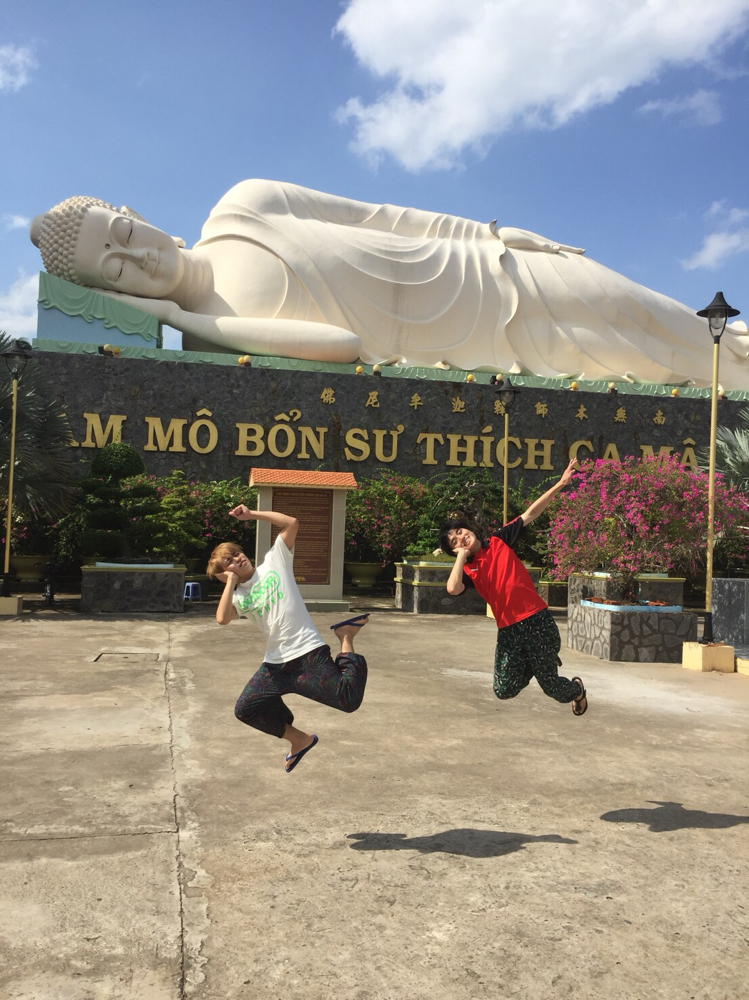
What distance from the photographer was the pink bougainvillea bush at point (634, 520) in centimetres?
848

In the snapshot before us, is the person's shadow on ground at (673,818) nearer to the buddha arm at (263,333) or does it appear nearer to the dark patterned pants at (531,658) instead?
the dark patterned pants at (531,658)

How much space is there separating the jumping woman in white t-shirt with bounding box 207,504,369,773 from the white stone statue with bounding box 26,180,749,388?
11399 millimetres

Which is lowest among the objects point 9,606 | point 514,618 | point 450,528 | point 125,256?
point 9,606

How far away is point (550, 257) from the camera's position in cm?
1684

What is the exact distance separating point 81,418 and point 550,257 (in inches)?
357

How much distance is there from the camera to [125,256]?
48.1 ft

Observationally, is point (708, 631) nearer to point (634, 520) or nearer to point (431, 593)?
point (634, 520)

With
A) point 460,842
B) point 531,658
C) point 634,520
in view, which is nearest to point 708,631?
point 634,520

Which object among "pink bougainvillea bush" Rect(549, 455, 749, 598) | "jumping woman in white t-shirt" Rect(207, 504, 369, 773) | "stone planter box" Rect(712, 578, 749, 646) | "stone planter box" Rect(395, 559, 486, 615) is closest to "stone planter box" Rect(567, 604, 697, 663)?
"pink bougainvillea bush" Rect(549, 455, 749, 598)

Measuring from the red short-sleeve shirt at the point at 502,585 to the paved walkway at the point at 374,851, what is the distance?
2.55 feet

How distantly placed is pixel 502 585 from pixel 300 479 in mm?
7775

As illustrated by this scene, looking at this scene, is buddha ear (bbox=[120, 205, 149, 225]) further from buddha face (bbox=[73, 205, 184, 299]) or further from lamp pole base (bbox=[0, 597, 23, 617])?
lamp pole base (bbox=[0, 597, 23, 617])

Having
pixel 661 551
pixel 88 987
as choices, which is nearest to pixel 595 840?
pixel 88 987

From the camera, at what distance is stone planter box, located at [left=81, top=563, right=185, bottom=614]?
34.9 feet
